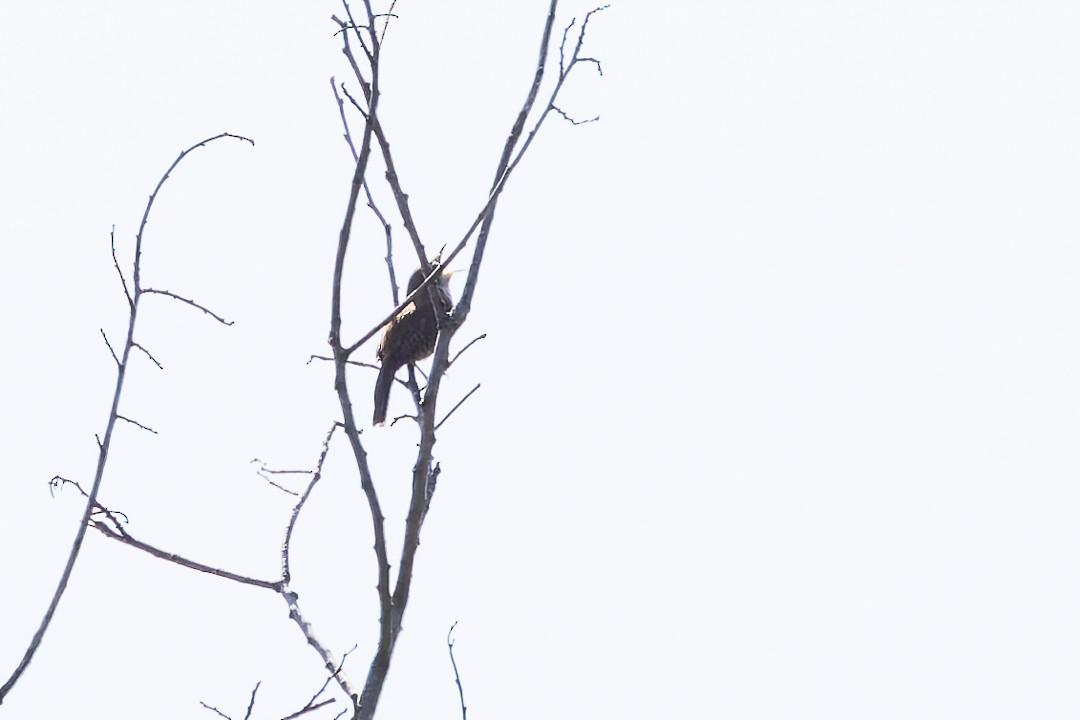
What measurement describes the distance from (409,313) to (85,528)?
4463mm

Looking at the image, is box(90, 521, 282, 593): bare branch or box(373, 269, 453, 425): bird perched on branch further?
box(373, 269, 453, 425): bird perched on branch

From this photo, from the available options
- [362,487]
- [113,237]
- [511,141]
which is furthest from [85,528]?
[511,141]

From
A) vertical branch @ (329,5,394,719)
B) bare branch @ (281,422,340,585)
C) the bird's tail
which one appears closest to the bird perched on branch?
the bird's tail

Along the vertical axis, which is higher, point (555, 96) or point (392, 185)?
point (555, 96)

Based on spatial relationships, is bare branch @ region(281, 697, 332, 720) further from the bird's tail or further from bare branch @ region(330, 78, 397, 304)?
the bird's tail

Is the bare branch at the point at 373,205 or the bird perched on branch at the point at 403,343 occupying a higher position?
the bird perched on branch at the point at 403,343

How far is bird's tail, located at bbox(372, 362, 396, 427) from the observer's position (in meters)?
6.53

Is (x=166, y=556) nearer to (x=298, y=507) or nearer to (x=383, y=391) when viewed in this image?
(x=298, y=507)

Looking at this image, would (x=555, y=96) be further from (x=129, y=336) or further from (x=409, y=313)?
(x=409, y=313)

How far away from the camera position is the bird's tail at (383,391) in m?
6.53

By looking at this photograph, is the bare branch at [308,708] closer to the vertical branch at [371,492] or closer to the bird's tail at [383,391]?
the vertical branch at [371,492]

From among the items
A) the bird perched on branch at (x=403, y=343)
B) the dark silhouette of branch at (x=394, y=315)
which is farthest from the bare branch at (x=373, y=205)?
the bird perched on branch at (x=403, y=343)

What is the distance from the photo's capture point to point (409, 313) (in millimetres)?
6711

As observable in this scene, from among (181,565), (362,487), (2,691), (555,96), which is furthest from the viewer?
(555,96)
